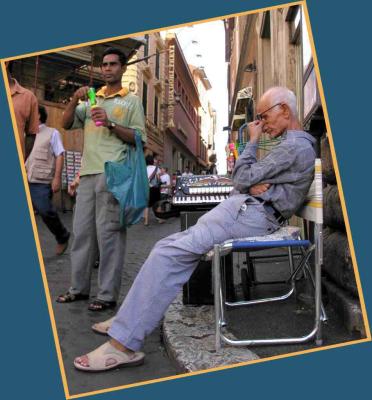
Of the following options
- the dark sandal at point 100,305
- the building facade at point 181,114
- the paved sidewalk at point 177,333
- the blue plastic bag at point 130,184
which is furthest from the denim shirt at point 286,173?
the building facade at point 181,114

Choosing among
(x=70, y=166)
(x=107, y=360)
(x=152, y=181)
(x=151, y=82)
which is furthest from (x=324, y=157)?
(x=152, y=181)

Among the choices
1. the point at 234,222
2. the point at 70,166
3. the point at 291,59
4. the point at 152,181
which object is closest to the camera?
the point at 234,222

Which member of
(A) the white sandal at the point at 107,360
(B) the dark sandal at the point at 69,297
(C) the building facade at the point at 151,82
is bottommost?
(A) the white sandal at the point at 107,360

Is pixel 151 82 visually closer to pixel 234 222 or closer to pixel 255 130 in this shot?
pixel 255 130

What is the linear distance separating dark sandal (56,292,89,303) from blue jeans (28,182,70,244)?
412 millimetres

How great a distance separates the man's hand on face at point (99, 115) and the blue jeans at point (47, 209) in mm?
572

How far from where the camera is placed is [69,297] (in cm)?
313

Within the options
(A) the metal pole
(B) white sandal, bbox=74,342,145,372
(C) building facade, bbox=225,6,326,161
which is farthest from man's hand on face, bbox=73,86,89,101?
(B) white sandal, bbox=74,342,145,372

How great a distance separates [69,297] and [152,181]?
88.5 inches

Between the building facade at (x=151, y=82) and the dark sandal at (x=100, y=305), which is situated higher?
the building facade at (x=151, y=82)

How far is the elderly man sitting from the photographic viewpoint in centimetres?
212

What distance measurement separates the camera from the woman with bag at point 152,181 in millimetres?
3654

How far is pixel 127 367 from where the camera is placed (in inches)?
85.1

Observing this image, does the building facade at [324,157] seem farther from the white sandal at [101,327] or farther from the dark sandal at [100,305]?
the dark sandal at [100,305]
